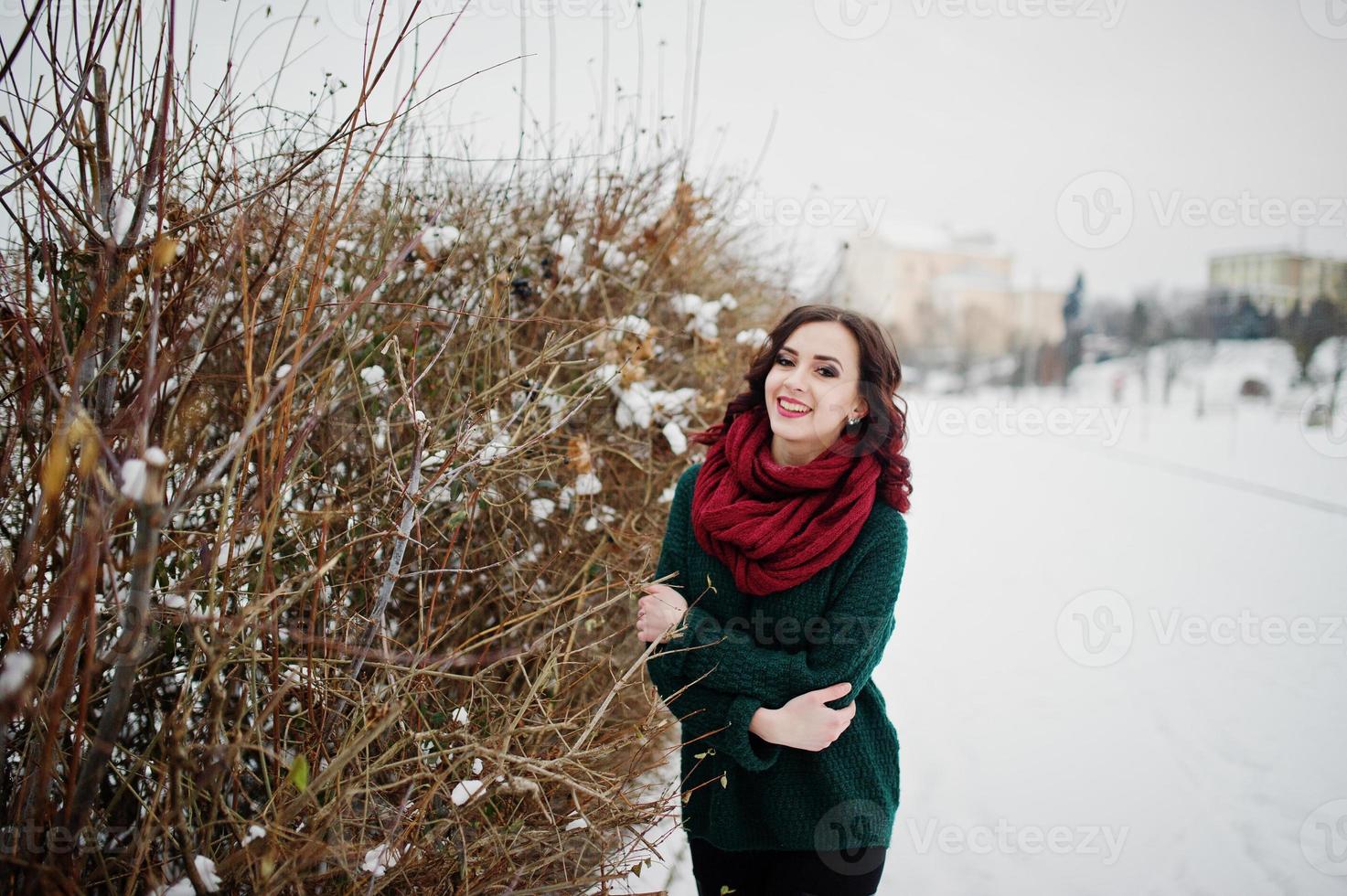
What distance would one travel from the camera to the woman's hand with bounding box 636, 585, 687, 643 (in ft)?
5.72

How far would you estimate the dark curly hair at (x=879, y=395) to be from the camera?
1772mm

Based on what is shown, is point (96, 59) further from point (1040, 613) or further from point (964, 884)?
point (1040, 613)

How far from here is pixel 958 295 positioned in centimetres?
5147

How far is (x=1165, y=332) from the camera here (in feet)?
88.9

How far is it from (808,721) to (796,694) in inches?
3.1

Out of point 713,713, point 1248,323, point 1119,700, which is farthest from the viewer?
point 1248,323

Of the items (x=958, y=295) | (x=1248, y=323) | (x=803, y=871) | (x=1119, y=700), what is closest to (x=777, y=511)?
(x=803, y=871)

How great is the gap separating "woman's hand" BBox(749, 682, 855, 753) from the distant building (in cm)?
1956

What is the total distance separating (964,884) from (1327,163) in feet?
42.2

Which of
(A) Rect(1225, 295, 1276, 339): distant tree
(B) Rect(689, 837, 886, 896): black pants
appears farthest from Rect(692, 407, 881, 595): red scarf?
(A) Rect(1225, 295, 1276, 339): distant tree

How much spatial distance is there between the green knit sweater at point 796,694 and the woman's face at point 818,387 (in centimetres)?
24

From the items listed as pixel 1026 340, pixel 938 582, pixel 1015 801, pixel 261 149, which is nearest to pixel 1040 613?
pixel 938 582

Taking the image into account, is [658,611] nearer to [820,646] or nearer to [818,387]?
[820,646]

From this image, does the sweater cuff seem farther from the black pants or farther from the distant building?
the distant building
